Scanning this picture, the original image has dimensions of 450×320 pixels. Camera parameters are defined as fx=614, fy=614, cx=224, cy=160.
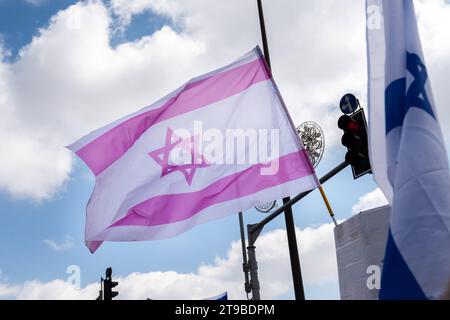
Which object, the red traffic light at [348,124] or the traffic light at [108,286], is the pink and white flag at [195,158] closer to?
the red traffic light at [348,124]

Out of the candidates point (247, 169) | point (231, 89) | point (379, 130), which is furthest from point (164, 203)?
point (379, 130)

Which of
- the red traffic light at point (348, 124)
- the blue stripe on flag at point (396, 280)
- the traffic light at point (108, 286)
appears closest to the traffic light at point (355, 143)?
the red traffic light at point (348, 124)

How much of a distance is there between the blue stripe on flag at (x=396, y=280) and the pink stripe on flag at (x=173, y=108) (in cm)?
408

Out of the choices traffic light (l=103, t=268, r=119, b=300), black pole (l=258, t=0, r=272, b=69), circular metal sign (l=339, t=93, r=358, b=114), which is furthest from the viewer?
traffic light (l=103, t=268, r=119, b=300)

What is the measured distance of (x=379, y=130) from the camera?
4.62 metres

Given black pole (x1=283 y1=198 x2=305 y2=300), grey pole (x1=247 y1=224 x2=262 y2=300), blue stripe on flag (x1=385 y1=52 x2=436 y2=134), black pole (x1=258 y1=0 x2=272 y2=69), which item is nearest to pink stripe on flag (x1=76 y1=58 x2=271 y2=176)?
black pole (x1=258 y1=0 x2=272 y2=69)

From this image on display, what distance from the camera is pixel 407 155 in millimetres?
4031

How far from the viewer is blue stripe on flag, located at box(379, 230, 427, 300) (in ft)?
11.8

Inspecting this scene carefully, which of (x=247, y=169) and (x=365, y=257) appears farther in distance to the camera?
(x=365, y=257)

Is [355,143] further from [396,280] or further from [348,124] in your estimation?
[396,280]

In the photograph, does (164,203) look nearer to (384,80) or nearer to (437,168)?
(384,80)

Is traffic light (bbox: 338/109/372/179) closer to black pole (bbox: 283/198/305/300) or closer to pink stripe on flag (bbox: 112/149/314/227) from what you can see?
black pole (bbox: 283/198/305/300)

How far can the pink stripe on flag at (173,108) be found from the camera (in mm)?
7523

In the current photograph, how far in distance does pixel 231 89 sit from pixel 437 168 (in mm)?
3957
